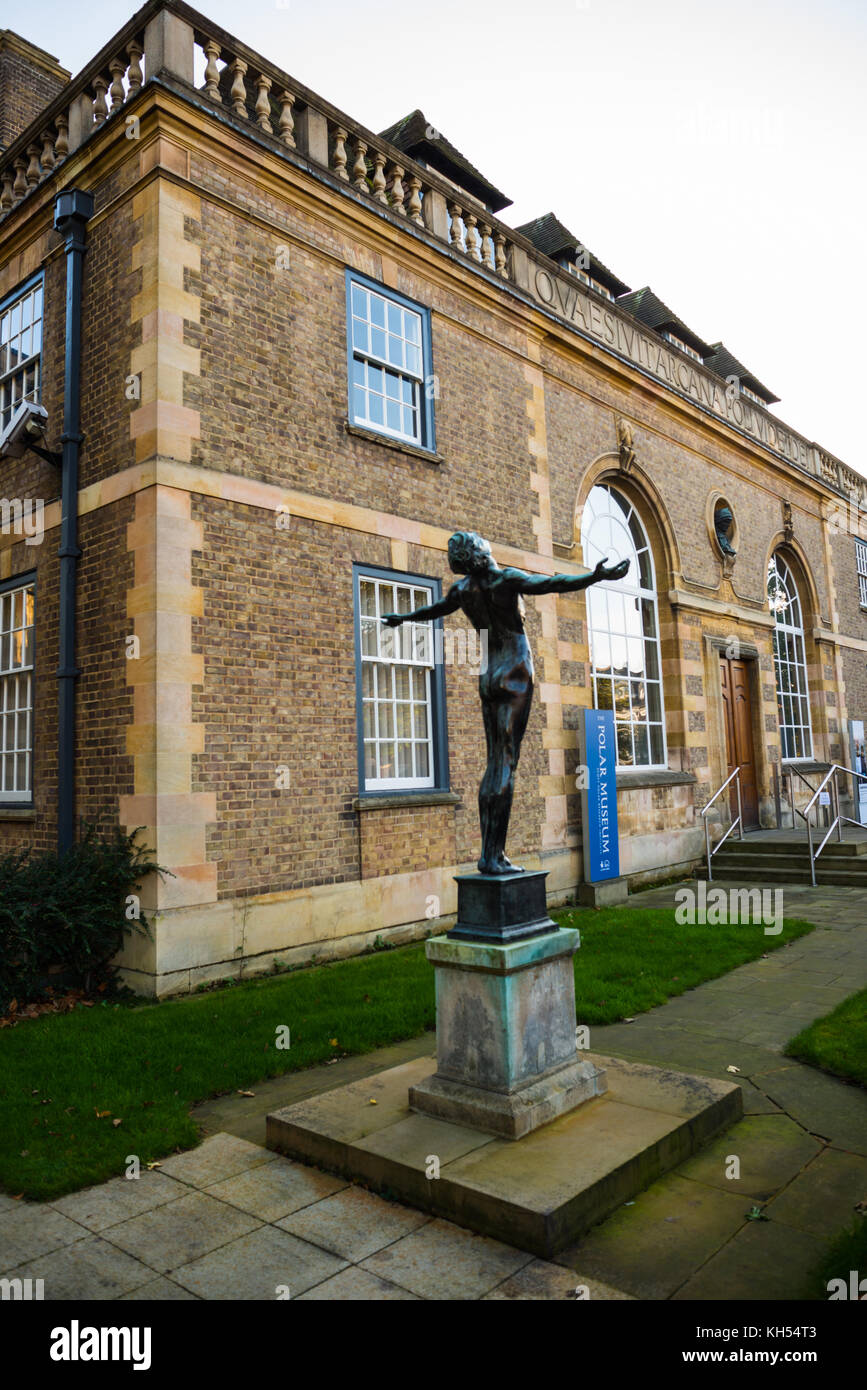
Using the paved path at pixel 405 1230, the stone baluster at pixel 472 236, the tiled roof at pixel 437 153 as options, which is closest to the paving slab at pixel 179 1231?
the paved path at pixel 405 1230

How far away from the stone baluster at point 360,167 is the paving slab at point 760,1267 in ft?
32.6

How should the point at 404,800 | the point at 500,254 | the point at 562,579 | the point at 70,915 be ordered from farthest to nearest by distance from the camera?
the point at 500,254 → the point at 404,800 → the point at 70,915 → the point at 562,579

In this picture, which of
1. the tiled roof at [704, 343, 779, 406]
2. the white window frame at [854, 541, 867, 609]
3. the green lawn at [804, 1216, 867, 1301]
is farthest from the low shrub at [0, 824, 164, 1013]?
the white window frame at [854, 541, 867, 609]

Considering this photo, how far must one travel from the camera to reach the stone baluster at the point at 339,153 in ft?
31.0

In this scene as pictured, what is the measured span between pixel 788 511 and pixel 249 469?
14.2 m

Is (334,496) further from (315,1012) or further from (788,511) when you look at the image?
(788,511)

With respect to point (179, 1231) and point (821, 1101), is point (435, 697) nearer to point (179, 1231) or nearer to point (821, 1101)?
point (821, 1101)

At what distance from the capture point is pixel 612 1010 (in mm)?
6281

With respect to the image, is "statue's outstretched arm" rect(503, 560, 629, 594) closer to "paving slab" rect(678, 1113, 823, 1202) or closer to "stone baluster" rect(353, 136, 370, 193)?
"paving slab" rect(678, 1113, 823, 1202)

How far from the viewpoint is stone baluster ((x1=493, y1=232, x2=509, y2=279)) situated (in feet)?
38.8

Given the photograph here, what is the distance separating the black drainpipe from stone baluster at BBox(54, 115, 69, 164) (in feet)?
2.56

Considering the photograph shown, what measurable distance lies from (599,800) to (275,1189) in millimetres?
8288

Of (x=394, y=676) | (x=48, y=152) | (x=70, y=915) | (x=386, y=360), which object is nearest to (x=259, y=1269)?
(x=70, y=915)

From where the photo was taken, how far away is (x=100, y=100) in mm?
8789
